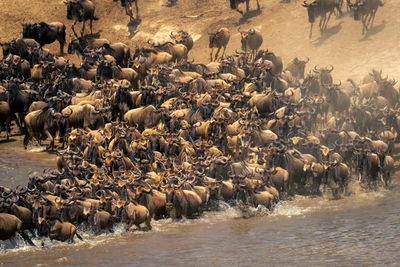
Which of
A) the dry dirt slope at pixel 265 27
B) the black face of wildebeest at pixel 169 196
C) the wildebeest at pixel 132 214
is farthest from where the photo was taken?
the dry dirt slope at pixel 265 27

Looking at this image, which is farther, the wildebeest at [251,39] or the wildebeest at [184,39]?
the wildebeest at [184,39]

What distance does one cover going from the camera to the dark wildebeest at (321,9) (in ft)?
117

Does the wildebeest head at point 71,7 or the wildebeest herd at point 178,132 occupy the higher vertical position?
the wildebeest head at point 71,7

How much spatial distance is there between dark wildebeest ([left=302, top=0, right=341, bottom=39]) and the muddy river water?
1777 centimetres

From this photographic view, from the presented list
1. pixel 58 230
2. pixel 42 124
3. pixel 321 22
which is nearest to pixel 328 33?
pixel 321 22

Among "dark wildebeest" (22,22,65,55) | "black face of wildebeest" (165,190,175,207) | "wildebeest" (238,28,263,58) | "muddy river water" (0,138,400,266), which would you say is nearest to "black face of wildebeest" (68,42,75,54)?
"dark wildebeest" (22,22,65,55)

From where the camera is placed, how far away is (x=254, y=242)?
1619 centimetres

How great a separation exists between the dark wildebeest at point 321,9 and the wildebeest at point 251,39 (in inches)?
130

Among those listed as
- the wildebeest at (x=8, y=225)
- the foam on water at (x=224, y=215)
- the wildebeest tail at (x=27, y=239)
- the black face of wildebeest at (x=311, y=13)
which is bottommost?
the foam on water at (x=224, y=215)

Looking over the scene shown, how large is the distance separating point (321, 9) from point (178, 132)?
1579 cm

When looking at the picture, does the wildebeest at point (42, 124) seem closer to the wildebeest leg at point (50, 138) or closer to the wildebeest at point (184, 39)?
the wildebeest leg at point (50, 138)

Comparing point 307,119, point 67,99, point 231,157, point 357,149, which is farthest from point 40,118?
point 357,149

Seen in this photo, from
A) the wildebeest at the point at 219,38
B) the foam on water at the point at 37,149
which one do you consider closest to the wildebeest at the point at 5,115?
the foam on water at the point at 37,149

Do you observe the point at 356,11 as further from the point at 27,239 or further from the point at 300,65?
the point at 27,239
